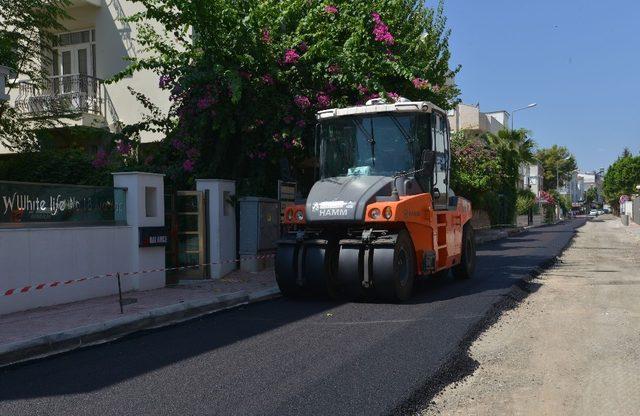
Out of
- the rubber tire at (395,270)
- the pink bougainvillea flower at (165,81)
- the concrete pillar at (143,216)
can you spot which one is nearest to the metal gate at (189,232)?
the concrete pillar at (143,216)

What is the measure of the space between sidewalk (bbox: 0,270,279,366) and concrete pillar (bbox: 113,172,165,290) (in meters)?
0.30

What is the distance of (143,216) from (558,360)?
25.3 ft

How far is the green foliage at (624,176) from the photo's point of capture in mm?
75562

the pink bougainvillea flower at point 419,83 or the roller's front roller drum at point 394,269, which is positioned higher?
the pink bougainvillea flower at point 419,83

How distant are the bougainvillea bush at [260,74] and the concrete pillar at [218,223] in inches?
38.6

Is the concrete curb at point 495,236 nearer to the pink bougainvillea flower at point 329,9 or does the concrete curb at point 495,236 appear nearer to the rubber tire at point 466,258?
the rubber tire at point 466,258

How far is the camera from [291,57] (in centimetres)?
1376

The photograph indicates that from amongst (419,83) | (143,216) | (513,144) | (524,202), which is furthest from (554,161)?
(143,216)

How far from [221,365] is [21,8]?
12626 millimetres

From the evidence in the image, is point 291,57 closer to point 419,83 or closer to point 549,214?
point 419,83

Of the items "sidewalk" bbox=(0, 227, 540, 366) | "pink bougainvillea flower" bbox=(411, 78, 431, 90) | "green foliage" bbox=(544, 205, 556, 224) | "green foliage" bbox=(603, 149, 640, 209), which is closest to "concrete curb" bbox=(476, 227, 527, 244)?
"pink bougainvillea flower" bbox=(411, 78, 431, 90)

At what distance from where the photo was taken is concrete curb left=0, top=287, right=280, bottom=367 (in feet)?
22.1

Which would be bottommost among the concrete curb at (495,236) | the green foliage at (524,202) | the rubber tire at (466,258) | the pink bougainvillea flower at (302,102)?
the concrete curb at (495,236)

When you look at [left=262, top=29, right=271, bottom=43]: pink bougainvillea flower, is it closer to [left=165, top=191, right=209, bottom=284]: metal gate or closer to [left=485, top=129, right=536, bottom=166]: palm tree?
[left=165, top=191, right=209, bottom=284]: metal gate
